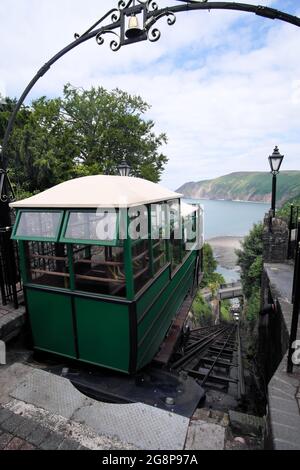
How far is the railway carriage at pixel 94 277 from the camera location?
322cm

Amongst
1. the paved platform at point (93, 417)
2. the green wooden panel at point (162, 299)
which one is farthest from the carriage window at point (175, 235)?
the paved platform at point (93, 417)

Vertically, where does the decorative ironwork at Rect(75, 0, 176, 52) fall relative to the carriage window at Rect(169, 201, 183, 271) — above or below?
above

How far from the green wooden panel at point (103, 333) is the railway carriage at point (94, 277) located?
0.01 m

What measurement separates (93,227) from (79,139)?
1747 cm

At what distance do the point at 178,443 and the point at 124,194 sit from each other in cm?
265

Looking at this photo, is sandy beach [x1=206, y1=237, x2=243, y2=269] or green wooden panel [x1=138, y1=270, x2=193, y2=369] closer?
green wooden panel [x1=138, y1=270, x2=193, y2=369]

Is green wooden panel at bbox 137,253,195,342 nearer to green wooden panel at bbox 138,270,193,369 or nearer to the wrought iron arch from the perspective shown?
green wooden panel at bbox 138,270,193,369

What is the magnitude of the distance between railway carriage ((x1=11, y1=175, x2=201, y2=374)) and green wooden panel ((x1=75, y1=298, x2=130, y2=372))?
0.5 inches

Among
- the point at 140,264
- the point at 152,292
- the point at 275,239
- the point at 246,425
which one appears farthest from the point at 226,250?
the point at 246,425

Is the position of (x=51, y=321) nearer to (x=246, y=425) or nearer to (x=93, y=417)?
(x=93, y=417)

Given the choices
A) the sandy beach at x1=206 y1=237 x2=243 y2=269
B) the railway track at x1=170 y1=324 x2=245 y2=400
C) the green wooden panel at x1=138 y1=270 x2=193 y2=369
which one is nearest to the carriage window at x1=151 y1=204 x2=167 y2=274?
the green wooden panel at x1=138 y1=270 x2=193 y2=369

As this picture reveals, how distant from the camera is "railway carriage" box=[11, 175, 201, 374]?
Answer: 3.22 meters

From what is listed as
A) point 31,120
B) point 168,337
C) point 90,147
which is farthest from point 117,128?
point 168,337
